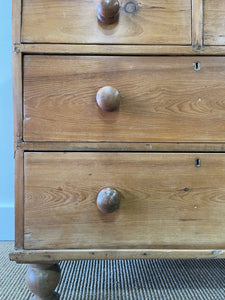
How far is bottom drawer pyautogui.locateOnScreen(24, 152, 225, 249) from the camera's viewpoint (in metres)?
0.59

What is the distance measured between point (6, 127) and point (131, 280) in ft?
2.36

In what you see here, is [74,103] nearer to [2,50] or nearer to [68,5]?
[68,5]

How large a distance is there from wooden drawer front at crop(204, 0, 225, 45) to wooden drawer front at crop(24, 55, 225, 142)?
42 millimetres

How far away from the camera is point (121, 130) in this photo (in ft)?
1.96

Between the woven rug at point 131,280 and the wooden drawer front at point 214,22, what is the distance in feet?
2.05

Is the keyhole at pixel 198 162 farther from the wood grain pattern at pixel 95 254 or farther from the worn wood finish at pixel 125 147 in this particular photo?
the wood grain pattern at pixel 95 254

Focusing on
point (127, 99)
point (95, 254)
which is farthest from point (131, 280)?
point (127, 99)

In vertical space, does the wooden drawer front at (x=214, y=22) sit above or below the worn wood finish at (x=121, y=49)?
above

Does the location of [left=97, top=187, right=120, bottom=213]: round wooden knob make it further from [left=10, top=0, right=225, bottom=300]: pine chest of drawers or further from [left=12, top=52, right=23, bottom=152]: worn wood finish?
[left=12, top=52, right=23, bottom=152]: worn wood finish

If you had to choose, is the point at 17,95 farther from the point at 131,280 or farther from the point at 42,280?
the point at 131,280

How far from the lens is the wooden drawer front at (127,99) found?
59cm

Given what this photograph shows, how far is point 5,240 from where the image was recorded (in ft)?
3.57

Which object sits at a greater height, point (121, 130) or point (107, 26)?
point (107, 26)

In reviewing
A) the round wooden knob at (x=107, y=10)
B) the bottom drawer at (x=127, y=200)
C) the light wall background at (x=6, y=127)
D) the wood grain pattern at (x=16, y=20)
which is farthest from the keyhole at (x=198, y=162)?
the light wall background at (x=6, y=127)
